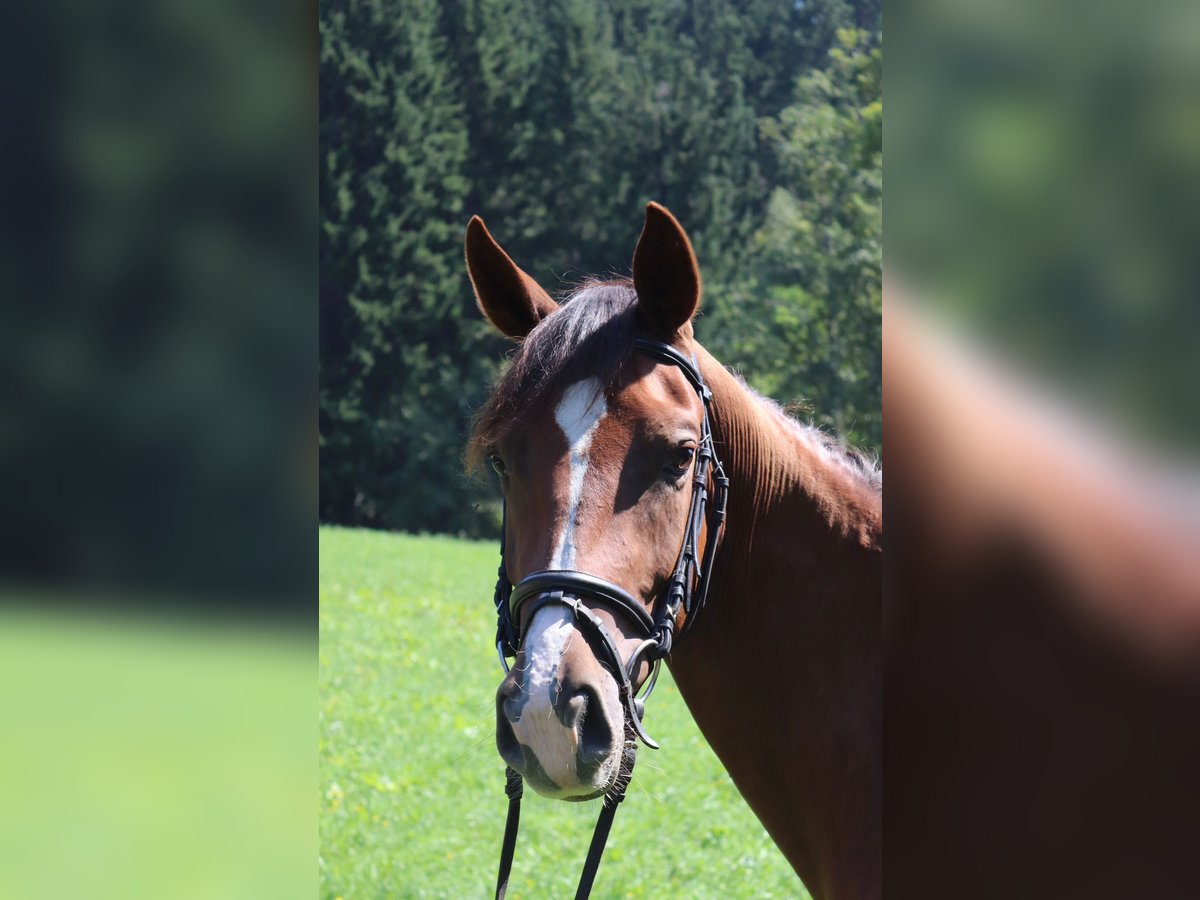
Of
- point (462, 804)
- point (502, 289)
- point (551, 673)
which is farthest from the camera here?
point (462, 804)

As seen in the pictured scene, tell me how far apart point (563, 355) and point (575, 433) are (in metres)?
0.16

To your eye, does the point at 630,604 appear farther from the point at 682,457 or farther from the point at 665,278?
the point at 665,278

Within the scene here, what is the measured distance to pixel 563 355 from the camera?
2.04 meters

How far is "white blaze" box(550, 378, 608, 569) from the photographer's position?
1.90 metres

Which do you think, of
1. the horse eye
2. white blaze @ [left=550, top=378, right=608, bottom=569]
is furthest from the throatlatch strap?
the horse eye

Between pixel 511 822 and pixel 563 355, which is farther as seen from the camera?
pixel 511 822
